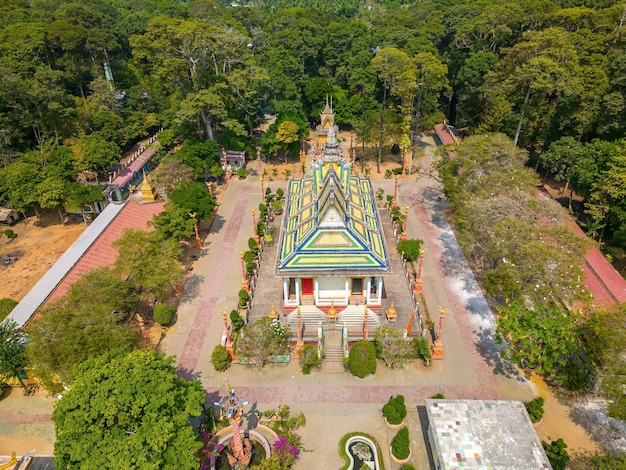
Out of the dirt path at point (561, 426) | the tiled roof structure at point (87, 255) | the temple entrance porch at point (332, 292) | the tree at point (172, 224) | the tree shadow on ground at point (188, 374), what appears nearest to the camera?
the dirt path at point (561, 426)

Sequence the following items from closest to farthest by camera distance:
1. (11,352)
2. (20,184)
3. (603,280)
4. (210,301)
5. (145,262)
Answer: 1. (11,352)
2. (145,262)
3. (603,280)
4. (210,301)
5. (20,184)

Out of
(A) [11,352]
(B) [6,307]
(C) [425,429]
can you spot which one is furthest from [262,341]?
(B) [6,307]

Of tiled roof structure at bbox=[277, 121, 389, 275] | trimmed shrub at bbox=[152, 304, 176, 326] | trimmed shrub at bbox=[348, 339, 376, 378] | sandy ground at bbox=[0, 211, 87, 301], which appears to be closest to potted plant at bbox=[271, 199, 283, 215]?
tiled roof structure at bbox=[277, 121, 389, 275]

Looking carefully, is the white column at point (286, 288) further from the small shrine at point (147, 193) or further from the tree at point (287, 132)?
the tree at point (287, 132)

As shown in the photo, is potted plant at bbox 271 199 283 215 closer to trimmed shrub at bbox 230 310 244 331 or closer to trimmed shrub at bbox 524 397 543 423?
trimmed shrub at bbox 230 310 244 331

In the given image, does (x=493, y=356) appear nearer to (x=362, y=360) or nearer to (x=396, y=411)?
(x=396, y=411)

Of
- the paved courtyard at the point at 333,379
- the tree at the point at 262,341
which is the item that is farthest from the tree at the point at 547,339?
the tree at the point at 262,341
